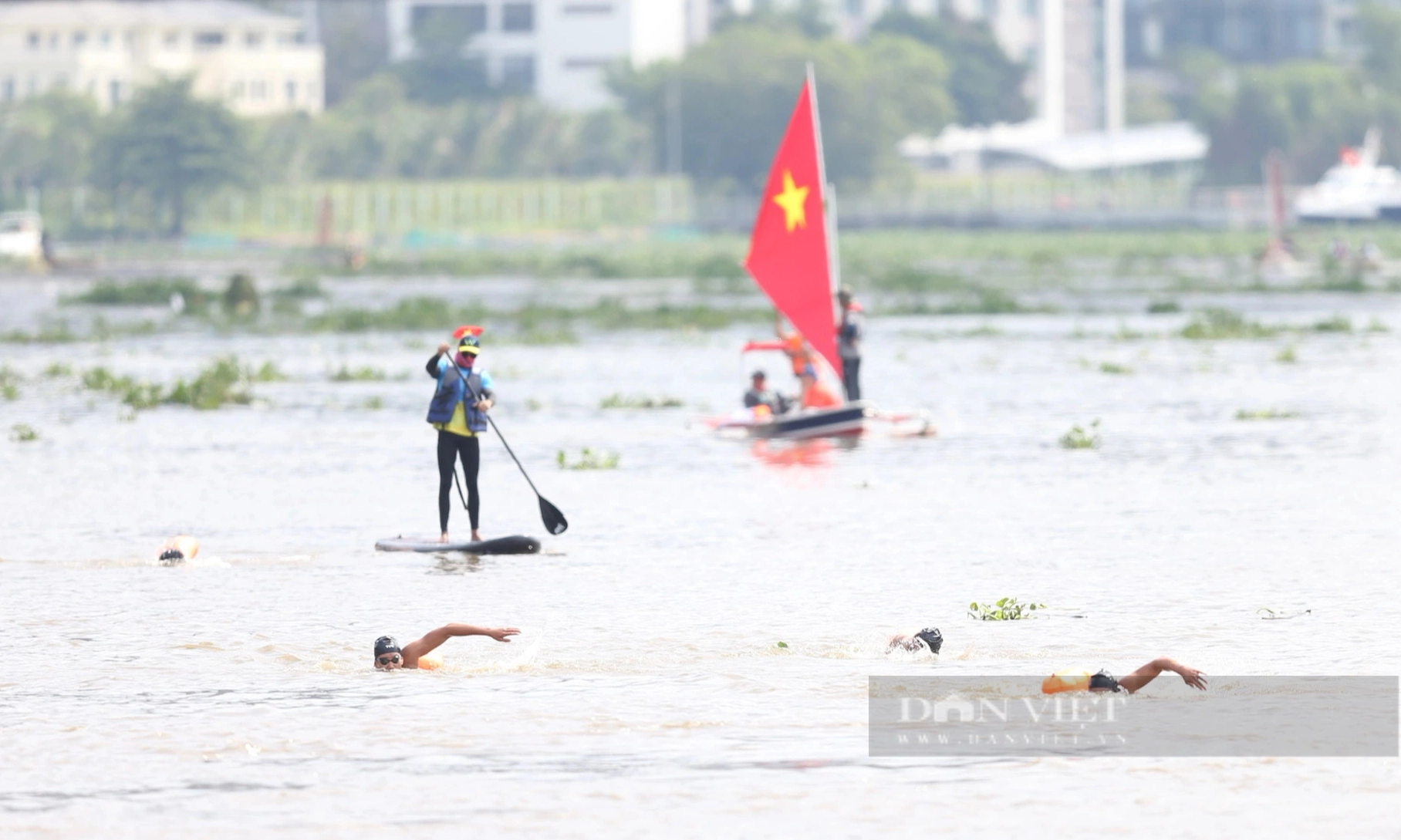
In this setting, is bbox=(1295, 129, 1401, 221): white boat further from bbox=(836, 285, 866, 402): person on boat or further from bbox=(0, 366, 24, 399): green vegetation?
bbox=(836, 285, 866, 402): person on boat

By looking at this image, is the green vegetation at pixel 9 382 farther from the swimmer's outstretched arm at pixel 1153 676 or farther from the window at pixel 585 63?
the window at pixel 585 63

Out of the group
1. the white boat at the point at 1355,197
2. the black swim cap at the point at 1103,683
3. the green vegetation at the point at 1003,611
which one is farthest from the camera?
the white boat at the point at 1355,197

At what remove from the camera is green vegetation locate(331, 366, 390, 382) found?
47.2 meters

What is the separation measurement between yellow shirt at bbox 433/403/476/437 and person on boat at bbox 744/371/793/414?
484 inches

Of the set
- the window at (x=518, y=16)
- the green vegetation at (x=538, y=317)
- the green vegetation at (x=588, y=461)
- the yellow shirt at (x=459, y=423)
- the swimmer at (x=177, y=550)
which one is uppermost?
the window at (x=518, y=16)

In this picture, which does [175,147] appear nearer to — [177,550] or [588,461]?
[588,461]

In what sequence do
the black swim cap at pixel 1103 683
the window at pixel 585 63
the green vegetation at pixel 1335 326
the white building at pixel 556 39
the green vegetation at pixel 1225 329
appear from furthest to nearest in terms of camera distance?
1. the window at pixel 585 63
2. the white building at pixel 556 39
3. the green vegetation at pixel 1335 326
4. the green vegetation at pixel 1225 329
5. the black swim cap at pixel 1103 683

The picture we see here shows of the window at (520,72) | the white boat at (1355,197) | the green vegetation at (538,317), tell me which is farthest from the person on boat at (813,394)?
the window at (520,72)

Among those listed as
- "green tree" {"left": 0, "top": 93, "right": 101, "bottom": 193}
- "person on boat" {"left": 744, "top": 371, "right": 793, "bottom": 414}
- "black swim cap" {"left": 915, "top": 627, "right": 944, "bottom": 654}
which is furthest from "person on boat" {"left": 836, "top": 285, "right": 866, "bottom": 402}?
"green tree" {"left": 0, "top": 93, "right": 101, "bottom": 193}

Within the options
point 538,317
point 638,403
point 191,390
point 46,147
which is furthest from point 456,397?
point 46,147

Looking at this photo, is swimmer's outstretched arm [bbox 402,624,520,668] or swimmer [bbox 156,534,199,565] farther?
swimmer [bbox 156,534,199,565]

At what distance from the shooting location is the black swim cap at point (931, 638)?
16172 millimetres

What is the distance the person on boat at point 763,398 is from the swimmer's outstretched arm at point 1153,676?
19002mm

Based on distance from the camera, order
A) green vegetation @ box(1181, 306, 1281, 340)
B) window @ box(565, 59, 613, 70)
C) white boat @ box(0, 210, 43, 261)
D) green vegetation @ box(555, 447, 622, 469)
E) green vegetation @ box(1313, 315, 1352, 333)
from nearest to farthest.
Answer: green vegetation @ box(555, 447, 622, 469), green vegetation @ box(1181, 306, 1281, 340), green vegetation @ box(1313, 315, 1352, 333), white boat @ box(0, 210, 43, 261), window @ box(565, 59, 613, 70)
